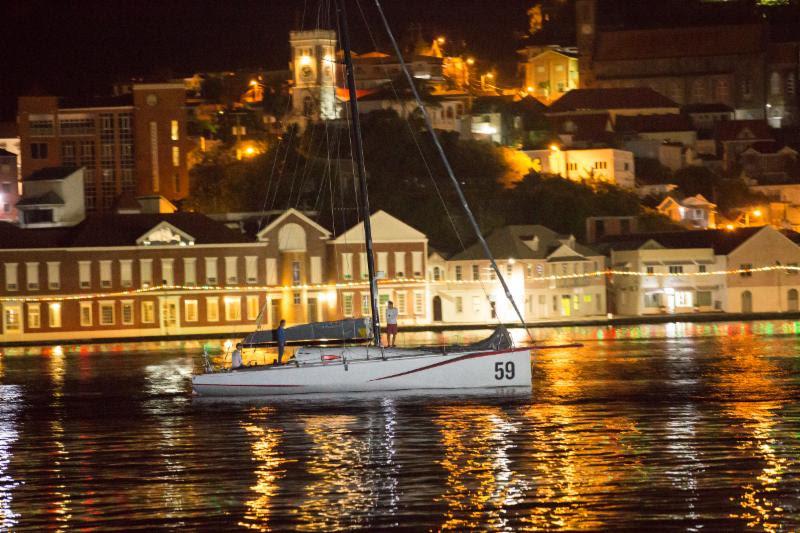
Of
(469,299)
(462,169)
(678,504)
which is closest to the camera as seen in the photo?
(678,504)

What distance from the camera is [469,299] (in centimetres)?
9931

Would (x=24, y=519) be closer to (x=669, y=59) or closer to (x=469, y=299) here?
(x=469, y=299)

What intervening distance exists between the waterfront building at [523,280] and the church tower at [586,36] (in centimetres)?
7160

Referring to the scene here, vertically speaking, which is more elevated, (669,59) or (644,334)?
(669,59)

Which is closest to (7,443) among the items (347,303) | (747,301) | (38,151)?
(347,303)

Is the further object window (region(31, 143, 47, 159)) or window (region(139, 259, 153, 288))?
window (region(31, 143, 47, 159))

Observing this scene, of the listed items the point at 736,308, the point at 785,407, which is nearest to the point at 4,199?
the point at 736,308

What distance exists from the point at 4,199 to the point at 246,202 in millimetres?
21088

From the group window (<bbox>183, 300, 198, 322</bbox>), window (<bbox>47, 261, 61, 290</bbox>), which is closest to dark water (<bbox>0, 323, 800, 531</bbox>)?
window (<bbox>47, 261, 61, 290</bbox>)

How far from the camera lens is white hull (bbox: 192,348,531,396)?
4459cm

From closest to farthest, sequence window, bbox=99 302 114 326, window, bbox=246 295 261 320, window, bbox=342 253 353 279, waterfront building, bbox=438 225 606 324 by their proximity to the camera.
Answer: window, bbox=99 302 114 326 → window, bbox=246 295 261 320 → window, bbox=342 253 353 279 → waterfront building, bbox=438 225 606 324

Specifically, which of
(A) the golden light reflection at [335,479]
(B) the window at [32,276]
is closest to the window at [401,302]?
(B) the window at [32,276]

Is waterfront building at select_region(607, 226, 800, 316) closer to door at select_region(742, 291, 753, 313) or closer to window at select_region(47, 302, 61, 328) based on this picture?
door at select_region(742, 291, 753, 313)

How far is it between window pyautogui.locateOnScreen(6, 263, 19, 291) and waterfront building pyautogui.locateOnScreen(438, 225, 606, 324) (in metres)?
26.4
